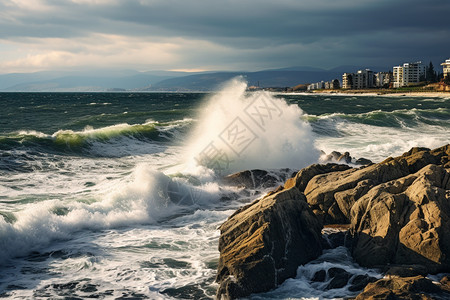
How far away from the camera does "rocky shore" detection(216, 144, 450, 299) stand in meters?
8.62

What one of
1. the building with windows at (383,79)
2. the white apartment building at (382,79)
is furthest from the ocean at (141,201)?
the white apartment building at (382,79)

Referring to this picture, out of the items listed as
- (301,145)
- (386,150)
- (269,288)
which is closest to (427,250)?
(269,288)

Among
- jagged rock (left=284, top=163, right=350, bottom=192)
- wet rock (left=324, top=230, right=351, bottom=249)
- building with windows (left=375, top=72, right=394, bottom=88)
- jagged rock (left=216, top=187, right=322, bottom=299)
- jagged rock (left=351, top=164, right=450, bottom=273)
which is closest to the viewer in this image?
jagged rock (left=216, top=187, right=322, bottom=299)

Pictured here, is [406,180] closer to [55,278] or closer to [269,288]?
[269,288]

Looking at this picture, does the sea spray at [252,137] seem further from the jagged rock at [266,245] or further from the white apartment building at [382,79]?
the white apartment building at [382,79]

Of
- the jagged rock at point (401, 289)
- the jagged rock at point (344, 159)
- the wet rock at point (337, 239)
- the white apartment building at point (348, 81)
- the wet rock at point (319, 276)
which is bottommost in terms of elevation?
the wet rock at point (319, 276)

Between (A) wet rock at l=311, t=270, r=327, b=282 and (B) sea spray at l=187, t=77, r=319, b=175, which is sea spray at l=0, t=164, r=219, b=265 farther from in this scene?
(A) wet rock at l=311, t=270, r=327, b=282

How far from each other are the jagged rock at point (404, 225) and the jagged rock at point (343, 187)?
76 centimetres

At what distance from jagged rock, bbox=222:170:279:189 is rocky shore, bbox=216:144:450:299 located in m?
5.45

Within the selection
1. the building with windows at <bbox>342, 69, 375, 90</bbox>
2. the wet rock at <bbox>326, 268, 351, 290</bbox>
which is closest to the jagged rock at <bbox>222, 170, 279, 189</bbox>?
the wet rock at <bbox>326, 268, 351, 290</bbox>

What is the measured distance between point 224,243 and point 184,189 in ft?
22.5

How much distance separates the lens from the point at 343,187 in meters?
12.2

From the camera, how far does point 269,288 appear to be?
881 centimetres

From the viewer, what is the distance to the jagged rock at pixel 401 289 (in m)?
7.56
